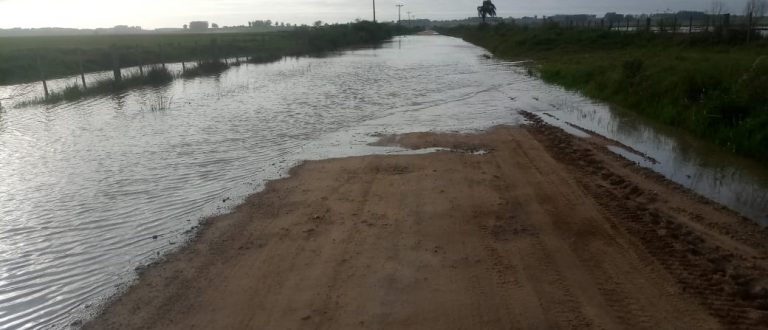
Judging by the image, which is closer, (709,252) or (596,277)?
(596,277)

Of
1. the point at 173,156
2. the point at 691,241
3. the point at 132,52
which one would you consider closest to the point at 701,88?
the point at 691,241

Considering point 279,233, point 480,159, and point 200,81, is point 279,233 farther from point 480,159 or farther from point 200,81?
point 200,81

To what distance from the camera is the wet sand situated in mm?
5004

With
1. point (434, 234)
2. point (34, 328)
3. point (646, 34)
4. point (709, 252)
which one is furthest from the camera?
point (646, 34)

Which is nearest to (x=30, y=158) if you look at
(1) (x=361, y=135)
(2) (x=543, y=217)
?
(1) (x=361, y=135)

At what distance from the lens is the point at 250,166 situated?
10.9 m

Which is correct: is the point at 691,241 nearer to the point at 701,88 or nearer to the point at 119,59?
the point at 701,88

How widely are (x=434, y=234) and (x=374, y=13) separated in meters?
124

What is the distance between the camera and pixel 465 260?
609 centimetres

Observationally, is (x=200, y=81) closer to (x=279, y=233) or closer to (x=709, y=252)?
(x=279, y=233)

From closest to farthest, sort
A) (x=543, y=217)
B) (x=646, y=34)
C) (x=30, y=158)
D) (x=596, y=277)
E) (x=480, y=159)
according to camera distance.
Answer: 1. (x=596, y=277)
2. (x=543, y=217)
3. (x=480, y=159)
4. (x=30, y=158)
5. (x=646, y=34)

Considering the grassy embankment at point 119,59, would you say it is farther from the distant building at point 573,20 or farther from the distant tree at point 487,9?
the distant tree at point 487,9

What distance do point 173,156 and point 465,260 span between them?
7.80m

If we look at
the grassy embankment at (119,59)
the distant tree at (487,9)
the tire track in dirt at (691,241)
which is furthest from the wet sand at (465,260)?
the distant tree at (487,9)
